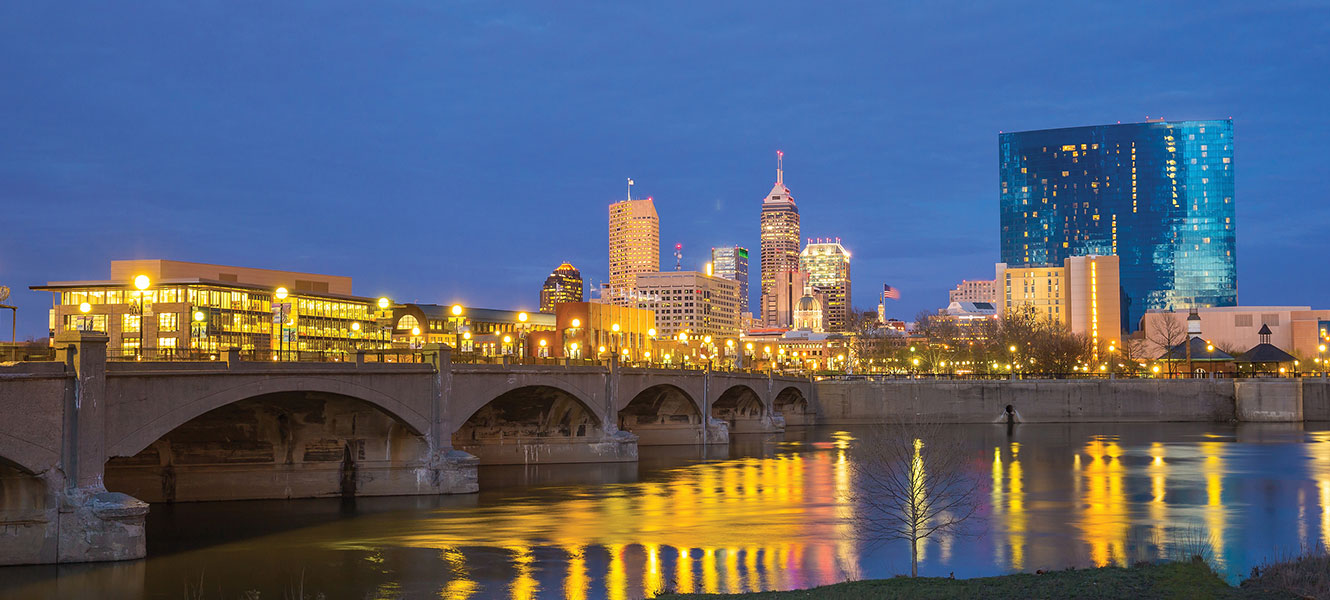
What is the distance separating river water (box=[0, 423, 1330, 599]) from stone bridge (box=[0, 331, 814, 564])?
44.2 inches

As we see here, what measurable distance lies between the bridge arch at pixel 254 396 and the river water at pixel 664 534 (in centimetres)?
351

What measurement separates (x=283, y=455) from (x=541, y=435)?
2111 cm

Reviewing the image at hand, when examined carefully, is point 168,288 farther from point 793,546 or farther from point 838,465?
point 793,546

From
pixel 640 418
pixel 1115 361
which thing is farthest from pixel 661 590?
pixel 1115 361

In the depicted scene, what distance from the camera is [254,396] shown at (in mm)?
42312

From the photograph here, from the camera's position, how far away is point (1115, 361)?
617ft

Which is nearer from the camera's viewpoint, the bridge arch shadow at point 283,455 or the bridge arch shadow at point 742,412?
the bridge arch shadow at point 283,455

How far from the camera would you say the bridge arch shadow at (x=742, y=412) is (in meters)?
107

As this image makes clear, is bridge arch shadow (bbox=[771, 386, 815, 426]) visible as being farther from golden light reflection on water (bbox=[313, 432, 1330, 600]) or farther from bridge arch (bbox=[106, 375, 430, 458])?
bridge arch (bbox=[106, 375, 430, 458])

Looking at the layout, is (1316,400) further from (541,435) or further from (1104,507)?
(541,435)

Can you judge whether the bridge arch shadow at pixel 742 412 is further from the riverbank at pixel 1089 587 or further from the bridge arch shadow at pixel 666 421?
the riverbank at pixel 1089 587

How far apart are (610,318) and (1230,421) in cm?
9267

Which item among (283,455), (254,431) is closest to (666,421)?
(283,455)

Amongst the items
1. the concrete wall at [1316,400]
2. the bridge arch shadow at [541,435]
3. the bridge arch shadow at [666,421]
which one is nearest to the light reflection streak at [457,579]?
the bridge arch shadow at [541,435]
